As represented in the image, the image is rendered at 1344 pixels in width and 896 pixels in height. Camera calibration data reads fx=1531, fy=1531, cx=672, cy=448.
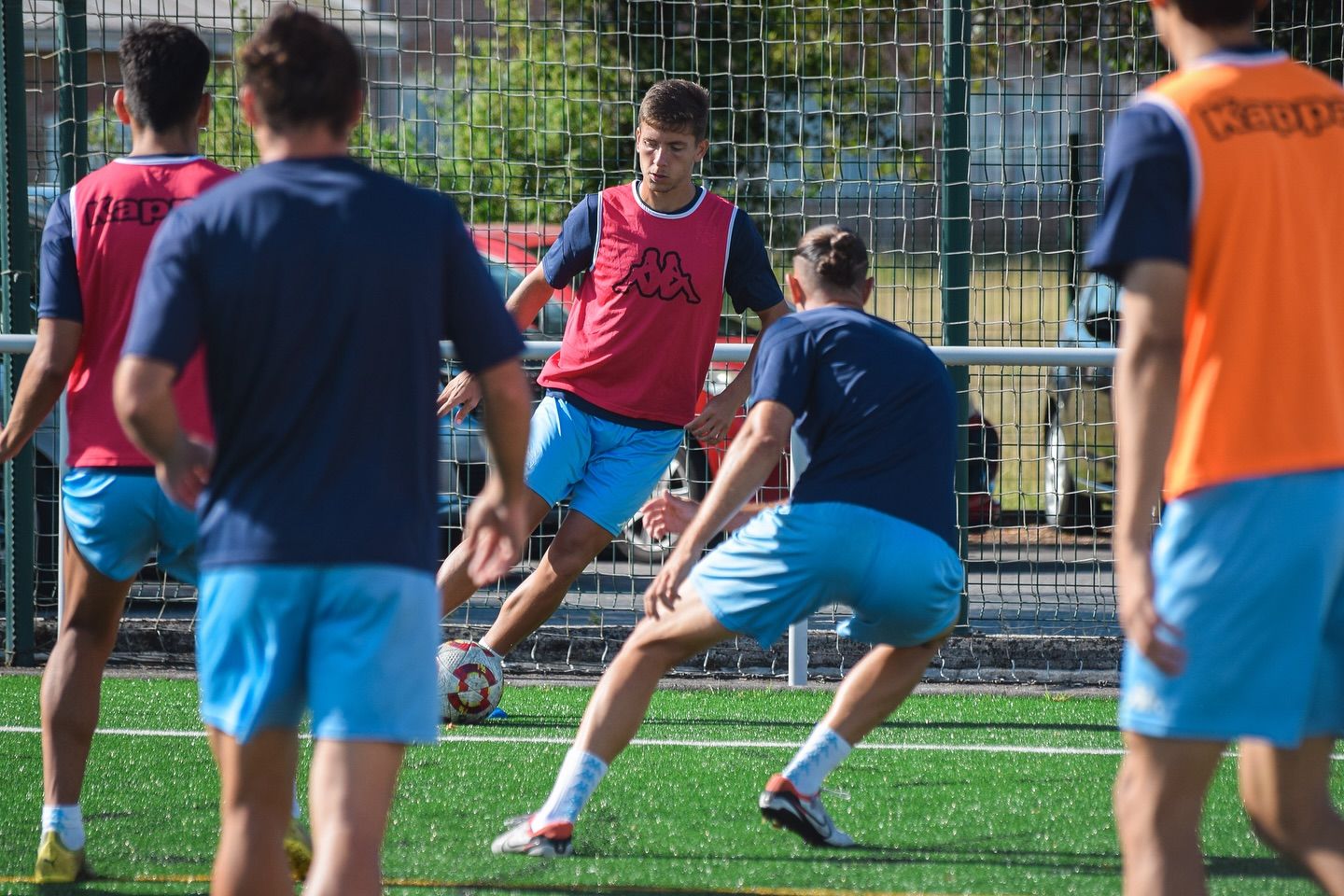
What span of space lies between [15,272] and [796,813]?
4.80 metres

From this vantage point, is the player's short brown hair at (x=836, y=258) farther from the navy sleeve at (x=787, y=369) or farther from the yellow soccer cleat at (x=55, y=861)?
the yellow soccer cleat at (x=55, y=861)

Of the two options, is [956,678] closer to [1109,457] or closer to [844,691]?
[1109,457]

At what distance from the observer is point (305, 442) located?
238 cm

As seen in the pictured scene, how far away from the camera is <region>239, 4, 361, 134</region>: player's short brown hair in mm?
2424

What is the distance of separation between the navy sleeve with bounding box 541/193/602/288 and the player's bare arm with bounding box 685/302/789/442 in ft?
2.31

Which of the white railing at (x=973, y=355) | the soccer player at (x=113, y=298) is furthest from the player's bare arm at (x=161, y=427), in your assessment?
the white railing at (x=973, y=355)

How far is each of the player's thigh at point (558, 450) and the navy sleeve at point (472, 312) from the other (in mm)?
2965

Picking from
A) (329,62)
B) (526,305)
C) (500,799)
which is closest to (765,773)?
(500,799)

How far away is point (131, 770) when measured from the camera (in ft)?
16.3

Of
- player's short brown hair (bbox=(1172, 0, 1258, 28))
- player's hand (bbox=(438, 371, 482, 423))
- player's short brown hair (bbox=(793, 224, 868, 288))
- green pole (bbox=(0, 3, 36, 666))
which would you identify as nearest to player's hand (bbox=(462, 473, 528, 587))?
player's short brown hair (bbox=(1172, 0, 1258, 28))

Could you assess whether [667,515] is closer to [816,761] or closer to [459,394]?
[816,761]

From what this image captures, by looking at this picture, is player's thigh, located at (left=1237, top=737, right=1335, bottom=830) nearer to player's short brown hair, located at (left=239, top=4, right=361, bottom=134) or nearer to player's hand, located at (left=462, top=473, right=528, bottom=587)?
player's hand, located at (left=462, top=473, right=528, bottom=587)

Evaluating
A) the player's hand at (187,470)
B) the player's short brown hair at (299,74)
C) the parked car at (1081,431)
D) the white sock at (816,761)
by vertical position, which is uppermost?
the player's short brown hair at (299,74)

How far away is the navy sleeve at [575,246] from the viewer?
18.5ft
